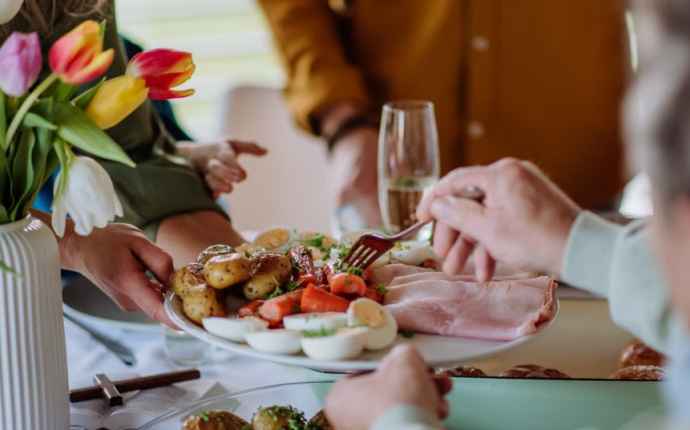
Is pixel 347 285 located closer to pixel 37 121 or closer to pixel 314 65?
pixel 37 121

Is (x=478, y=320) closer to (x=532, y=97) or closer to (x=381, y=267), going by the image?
(x=381, y=267)

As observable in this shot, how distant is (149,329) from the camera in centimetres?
142

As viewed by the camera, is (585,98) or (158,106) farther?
(585,98)

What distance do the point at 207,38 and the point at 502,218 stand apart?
3.37 m

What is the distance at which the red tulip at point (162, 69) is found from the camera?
1.03m

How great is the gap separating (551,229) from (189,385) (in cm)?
53

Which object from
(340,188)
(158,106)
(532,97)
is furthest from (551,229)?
(532,97)

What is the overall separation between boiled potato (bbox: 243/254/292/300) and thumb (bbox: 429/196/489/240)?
0.18 m

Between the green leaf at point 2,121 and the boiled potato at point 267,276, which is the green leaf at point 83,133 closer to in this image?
the green leaf at point 2,121

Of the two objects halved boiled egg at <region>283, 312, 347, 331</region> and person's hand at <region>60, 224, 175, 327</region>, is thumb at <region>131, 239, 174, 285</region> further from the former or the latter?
halved boiled egg at <region>283, 312, 347, 331</region>

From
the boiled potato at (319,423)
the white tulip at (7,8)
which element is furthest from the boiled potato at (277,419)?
the white tulip at (7,8)

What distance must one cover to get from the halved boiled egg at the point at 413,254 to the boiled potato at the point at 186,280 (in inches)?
10.6

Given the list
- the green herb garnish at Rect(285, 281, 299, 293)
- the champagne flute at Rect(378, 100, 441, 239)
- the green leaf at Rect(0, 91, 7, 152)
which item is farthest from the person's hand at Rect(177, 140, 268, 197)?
the green leaf at Rect(0, 91, 7, 152)

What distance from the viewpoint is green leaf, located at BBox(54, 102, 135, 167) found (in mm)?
976
